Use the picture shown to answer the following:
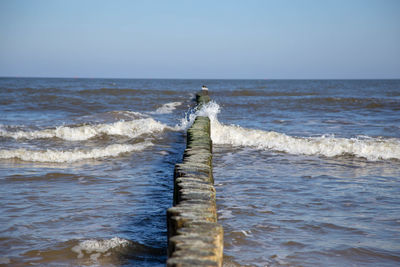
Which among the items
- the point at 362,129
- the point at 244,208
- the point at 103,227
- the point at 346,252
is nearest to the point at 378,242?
the point at 346,252

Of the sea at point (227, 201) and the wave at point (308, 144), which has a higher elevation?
the wave at point (308, 144)

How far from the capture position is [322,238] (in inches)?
143

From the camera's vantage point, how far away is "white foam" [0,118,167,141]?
10.2 m

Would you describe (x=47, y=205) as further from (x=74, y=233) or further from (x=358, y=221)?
(x=358, y=221)

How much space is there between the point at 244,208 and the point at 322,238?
3.49 ft

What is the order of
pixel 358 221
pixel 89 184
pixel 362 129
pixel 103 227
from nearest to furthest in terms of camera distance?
pixel 103 227
pixel 358 221
pixel 89 184
pixel 362 129

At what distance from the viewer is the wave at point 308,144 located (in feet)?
25.8

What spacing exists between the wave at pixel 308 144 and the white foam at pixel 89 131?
2009 millimetres

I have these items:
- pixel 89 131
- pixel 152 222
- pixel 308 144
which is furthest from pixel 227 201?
pixel 89 131

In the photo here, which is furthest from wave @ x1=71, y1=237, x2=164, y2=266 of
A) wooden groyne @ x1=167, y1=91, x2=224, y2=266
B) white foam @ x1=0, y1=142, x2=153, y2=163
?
white foam @ x1=0, y1=142, x2=153, y2=163

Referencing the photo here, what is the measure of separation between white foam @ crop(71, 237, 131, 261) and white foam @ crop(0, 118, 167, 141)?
703 centimetres

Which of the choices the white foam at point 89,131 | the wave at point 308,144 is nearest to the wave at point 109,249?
the wave at point 308,144

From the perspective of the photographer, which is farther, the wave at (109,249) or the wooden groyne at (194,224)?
the wave at (109,249)

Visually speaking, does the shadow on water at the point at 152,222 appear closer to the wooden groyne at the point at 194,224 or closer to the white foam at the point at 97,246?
the white foam at the point at 97,246
